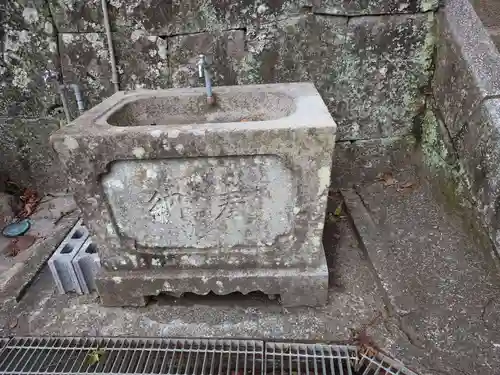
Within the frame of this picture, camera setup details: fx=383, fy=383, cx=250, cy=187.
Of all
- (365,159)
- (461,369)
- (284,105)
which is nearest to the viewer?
(461,369)

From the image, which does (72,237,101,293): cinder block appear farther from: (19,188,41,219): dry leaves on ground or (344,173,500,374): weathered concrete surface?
(344,173,500,374): weathered concrete surface

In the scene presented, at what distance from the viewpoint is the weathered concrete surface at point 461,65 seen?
7.77 feet

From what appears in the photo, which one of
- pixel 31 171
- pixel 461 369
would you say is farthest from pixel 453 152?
pixel 31 171

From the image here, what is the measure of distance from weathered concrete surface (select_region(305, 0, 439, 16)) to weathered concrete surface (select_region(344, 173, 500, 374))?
4.40ft

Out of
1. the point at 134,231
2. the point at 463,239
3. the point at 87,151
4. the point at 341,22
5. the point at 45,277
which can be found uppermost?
the point at 341,22

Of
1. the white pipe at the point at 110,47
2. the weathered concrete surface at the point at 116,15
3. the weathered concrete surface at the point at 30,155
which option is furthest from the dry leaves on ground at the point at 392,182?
the weathered concrete surface at the point at 30,155

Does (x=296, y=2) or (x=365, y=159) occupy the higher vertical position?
(x=296, y=2)

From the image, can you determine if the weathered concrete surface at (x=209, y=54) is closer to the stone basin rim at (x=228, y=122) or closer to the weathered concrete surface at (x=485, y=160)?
the stone basin rim at (x=228, y=122)

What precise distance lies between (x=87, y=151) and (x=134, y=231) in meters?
0.50

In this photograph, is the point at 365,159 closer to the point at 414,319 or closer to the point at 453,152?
the point at 453,152

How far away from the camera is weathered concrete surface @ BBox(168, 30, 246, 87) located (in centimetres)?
290

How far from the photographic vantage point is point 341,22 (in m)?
2.84

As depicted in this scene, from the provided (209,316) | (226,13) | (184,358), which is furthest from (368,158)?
(184,358)

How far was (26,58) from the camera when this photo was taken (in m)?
3.01
